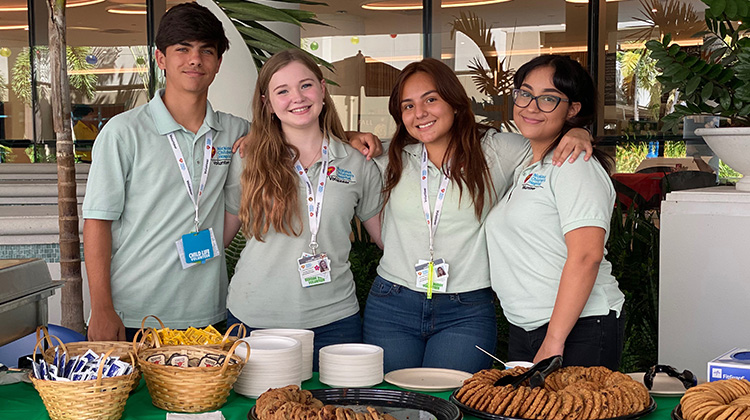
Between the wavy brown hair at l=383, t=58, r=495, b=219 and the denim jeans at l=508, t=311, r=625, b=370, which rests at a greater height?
the wavy brown hair at l=383, t=58, r=495, b=219

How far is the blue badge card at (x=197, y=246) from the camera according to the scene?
8.44 feet

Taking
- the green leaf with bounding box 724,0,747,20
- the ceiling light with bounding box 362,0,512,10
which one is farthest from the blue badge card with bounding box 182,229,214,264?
the ceiling light with bounding box 362,0,512,10

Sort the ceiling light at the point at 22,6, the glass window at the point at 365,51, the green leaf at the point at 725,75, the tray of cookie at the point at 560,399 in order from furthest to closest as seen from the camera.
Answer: the ceiling light at the point at 22,6 < the glass window at the point at 365,51 < the green leaf at the point at 725,75 < the tray of cookie at the point at 560,399

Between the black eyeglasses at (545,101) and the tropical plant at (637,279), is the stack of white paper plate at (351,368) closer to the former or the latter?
the black eyeglasses at (545,101)

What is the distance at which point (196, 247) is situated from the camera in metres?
2.58

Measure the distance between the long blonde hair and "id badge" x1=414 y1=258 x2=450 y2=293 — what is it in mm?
417

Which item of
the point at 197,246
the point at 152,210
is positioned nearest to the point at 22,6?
the point at 152,210

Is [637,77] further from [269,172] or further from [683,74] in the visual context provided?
[269,172]

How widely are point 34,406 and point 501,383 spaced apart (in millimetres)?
1077

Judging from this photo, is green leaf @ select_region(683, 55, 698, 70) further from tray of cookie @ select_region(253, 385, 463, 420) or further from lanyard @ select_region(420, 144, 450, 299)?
tray of cookie @ select_region(253, 385, 463, 420)

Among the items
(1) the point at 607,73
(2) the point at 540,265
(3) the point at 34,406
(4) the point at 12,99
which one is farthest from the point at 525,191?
(4) the point at 12,99

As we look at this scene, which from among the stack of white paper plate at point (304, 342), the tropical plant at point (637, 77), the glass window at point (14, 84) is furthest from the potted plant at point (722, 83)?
the glass window at point (14, 84)

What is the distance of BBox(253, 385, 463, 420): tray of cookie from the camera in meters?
1.48

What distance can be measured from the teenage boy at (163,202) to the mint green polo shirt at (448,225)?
61 centimetres
